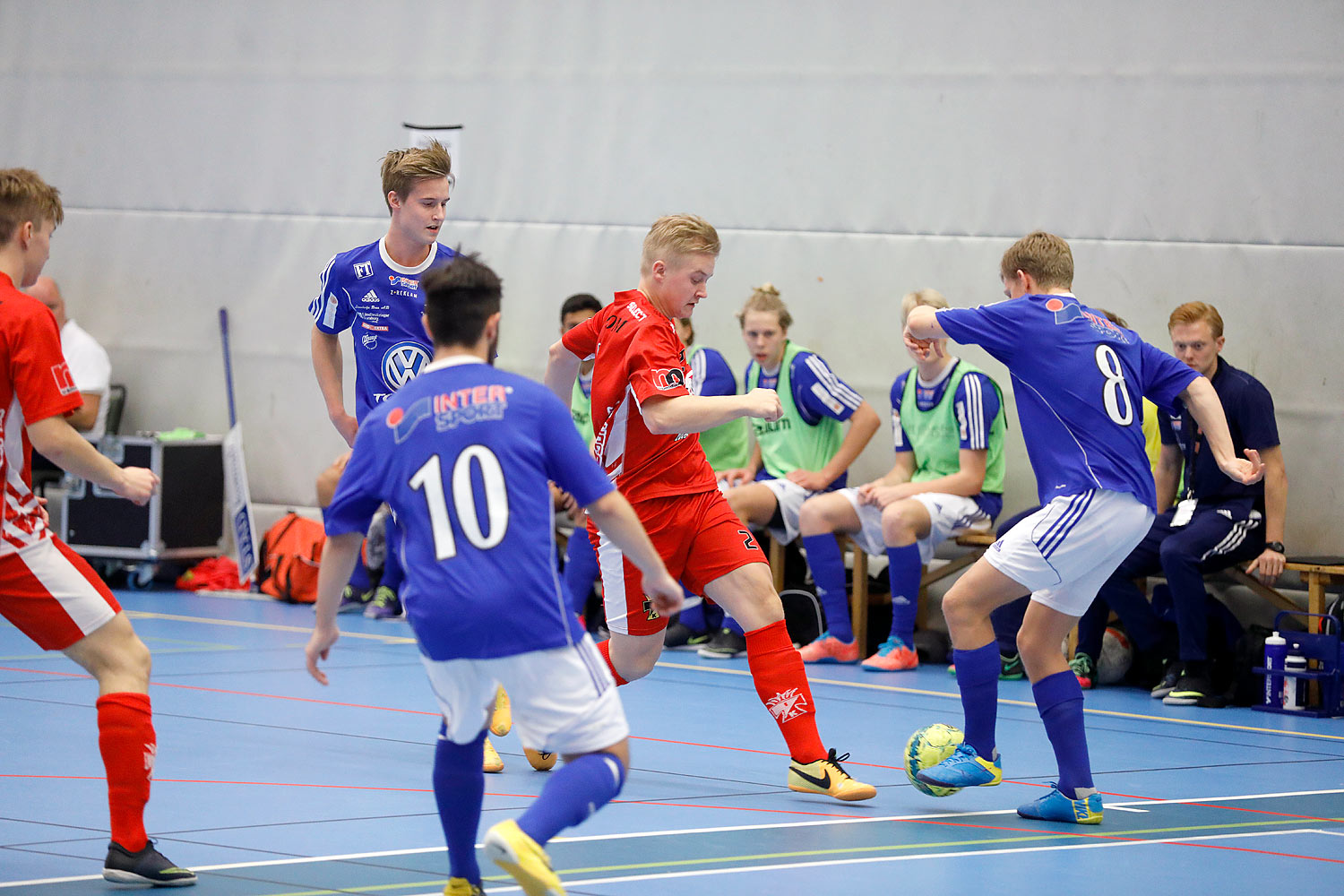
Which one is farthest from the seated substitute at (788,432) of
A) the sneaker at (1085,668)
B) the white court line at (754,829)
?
the white court line at (754,829)

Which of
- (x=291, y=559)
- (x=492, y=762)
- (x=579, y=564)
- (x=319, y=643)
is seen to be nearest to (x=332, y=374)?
(x=492, y=762)

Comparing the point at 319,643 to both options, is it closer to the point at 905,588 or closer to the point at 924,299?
the point at 905,588

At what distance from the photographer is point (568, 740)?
3701mm

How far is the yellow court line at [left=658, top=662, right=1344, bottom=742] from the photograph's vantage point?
7641 millimetres

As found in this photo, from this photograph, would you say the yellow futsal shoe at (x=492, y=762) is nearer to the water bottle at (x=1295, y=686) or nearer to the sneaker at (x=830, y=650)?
the sneaker at (x=830, y=650)

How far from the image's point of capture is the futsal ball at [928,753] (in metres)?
5.58

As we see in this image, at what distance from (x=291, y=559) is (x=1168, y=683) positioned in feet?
21.2

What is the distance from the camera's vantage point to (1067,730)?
17.6 ft

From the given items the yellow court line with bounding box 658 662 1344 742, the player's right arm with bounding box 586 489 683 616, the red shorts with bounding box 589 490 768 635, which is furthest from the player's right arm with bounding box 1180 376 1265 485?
the player's right arm with bounding box 586 489 683 616

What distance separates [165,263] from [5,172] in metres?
9.27

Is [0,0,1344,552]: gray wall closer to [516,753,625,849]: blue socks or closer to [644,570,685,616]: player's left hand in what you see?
[644,570,685,616]: player's left hand

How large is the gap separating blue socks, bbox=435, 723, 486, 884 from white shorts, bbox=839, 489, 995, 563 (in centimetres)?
585

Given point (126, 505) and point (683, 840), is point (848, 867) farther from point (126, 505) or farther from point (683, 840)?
point (126, 505)

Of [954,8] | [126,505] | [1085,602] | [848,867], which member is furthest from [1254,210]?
[126,505]
